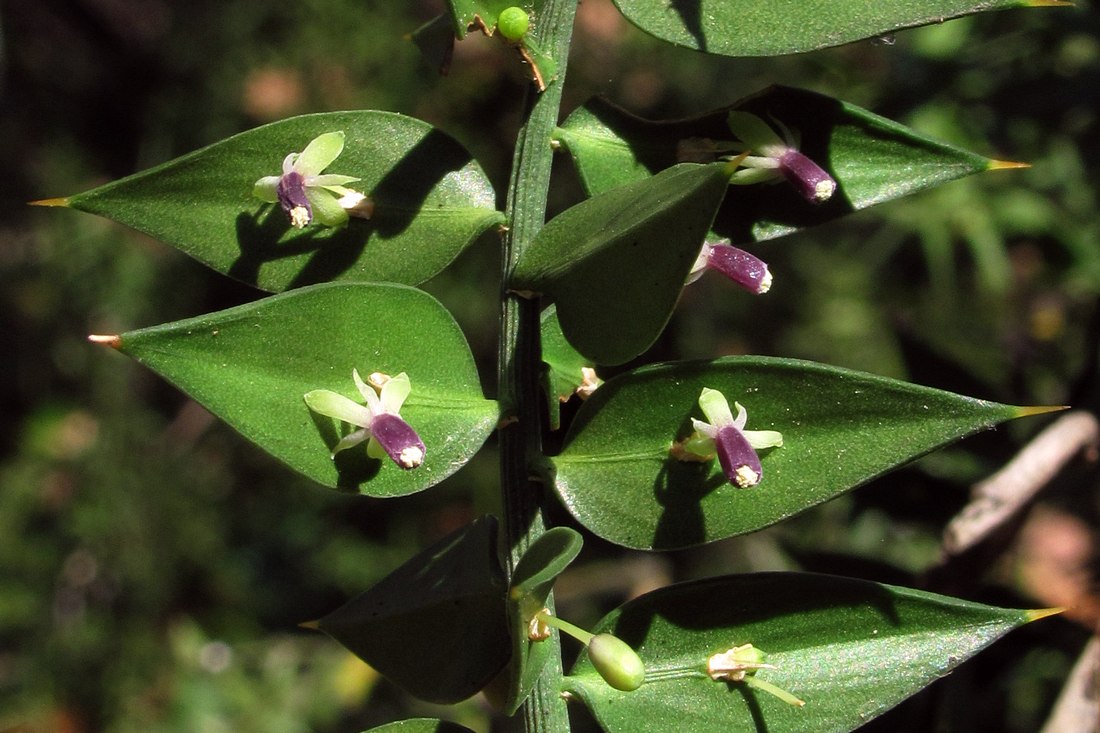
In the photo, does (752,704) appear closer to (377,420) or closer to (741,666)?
(741,666)

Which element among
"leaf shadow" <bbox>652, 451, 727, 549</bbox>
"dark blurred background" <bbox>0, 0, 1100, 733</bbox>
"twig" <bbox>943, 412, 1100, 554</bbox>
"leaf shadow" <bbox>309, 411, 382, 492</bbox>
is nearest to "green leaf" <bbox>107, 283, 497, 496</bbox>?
"leaf shadow" <bbox>309, 411, 382, 492</bbox>

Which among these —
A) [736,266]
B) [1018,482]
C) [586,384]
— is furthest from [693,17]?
[1018,482]

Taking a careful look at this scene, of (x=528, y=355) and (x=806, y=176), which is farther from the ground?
(x=806, y=176)

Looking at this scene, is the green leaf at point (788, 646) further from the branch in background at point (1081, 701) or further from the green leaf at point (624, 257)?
the branch in background at point (1081, 701)

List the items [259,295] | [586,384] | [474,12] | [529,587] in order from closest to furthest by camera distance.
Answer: [529,587]
[474,12]
[586,384]
[259,295]

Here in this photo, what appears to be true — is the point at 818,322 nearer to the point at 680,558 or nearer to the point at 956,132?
the point at 680,558

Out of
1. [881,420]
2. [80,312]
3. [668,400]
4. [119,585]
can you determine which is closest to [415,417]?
[668,400]
